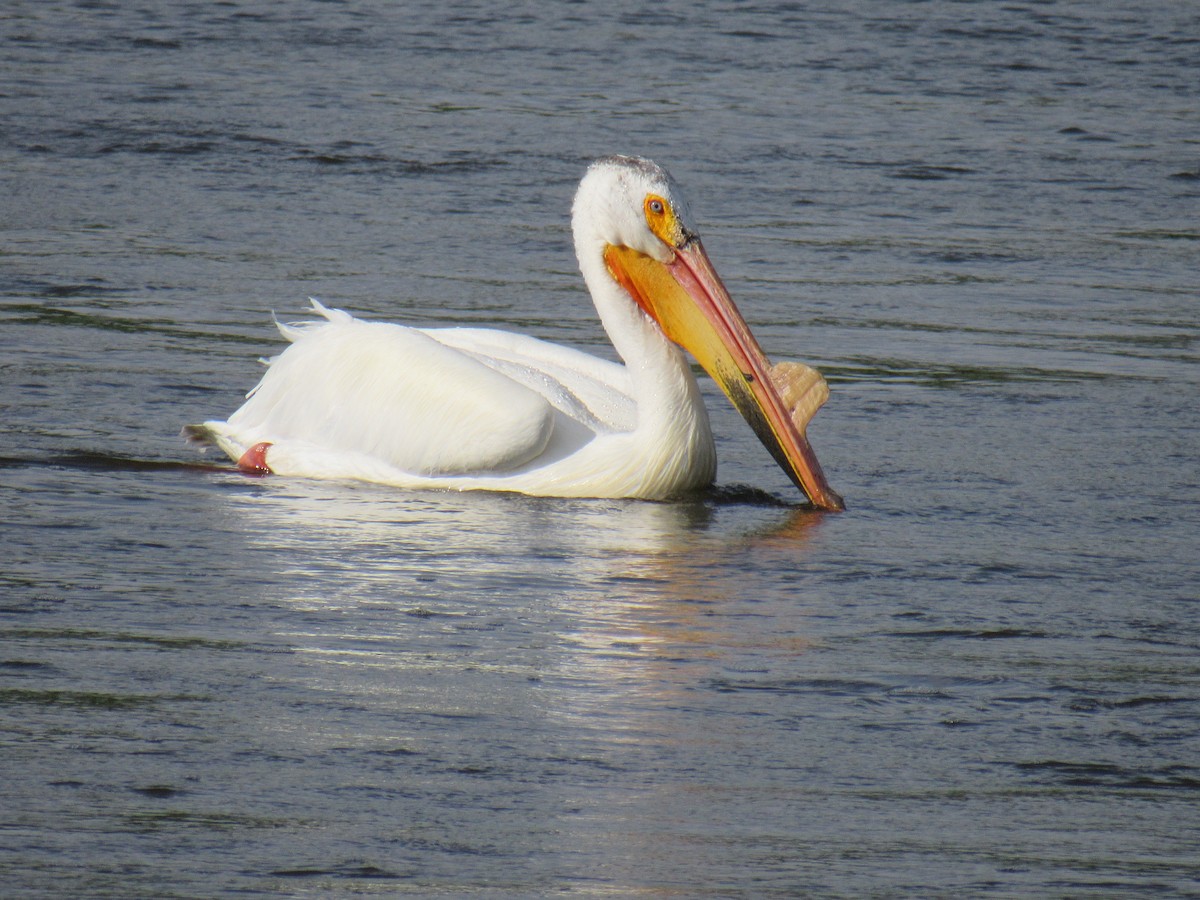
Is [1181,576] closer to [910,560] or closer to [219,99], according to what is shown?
[910,560]

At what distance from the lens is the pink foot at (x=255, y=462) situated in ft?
21.2

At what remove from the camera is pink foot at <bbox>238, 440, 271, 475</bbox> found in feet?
21.2

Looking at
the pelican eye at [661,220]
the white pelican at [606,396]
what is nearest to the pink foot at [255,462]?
the white pelican at [606,396]

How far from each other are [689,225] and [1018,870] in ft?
9.86

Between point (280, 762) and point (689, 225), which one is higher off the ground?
point (689, 225)

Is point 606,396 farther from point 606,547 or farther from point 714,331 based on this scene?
point 606,547

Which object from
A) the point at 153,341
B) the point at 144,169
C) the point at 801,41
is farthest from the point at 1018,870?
the point at 801,41

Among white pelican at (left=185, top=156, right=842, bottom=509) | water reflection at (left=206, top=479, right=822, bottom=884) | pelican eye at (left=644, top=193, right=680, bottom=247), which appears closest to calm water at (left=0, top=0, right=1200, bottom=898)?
water reflection at (left=206, top=479, right=822, bottom=884)

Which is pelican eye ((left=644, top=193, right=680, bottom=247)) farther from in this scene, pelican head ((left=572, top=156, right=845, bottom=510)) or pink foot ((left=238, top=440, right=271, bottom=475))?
pink foot ((left=238, top=440, right=271, bottom=475))

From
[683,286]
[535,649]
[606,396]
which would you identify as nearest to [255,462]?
[606,396]

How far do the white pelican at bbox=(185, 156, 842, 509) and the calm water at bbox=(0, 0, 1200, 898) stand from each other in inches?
4.7

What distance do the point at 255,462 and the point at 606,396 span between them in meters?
1.08

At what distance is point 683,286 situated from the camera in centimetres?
610

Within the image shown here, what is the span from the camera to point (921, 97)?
13289mm
